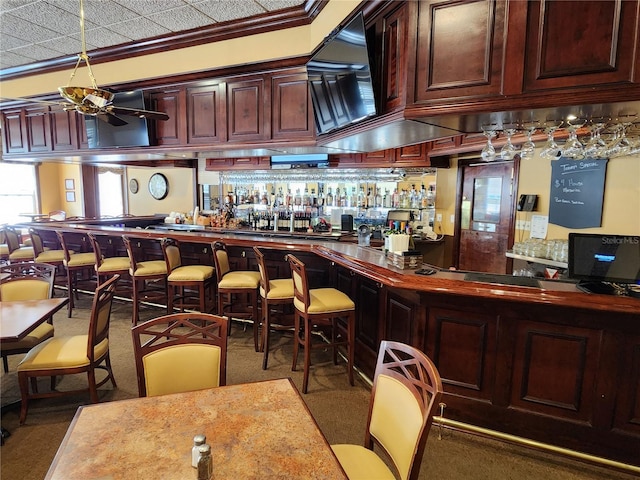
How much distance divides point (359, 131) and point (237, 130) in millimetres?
1969

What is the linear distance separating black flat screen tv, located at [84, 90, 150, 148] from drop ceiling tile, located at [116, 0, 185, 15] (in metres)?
1.34

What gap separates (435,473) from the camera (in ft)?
7.21

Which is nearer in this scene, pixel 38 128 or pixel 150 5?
pixel 150 5

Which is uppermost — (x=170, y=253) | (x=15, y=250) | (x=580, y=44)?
(x=580, y=44)

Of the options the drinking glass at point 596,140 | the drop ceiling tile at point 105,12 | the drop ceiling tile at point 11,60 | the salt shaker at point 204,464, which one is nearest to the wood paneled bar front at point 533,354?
the drinking glass at point 596,140

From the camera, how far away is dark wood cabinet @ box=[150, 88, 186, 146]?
188 inches

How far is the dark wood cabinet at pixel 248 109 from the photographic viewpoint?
171 inches

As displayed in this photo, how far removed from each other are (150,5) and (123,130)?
6.55 ft

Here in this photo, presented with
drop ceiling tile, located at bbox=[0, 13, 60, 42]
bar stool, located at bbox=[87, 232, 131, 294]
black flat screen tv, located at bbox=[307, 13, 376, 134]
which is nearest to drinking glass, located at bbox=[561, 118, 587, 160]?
black flat screen tv, located at bbox=[307, 13, 376, 134]

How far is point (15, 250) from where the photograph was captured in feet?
18.5

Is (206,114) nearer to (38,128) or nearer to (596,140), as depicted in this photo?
(38,128)

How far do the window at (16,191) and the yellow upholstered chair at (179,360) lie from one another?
10357 millimetres

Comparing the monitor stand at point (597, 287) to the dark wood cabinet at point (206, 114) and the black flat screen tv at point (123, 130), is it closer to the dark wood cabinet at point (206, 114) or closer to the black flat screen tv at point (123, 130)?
the dark wood cabinet at point (206, 114)

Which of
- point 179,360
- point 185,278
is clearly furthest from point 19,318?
point 185,278
